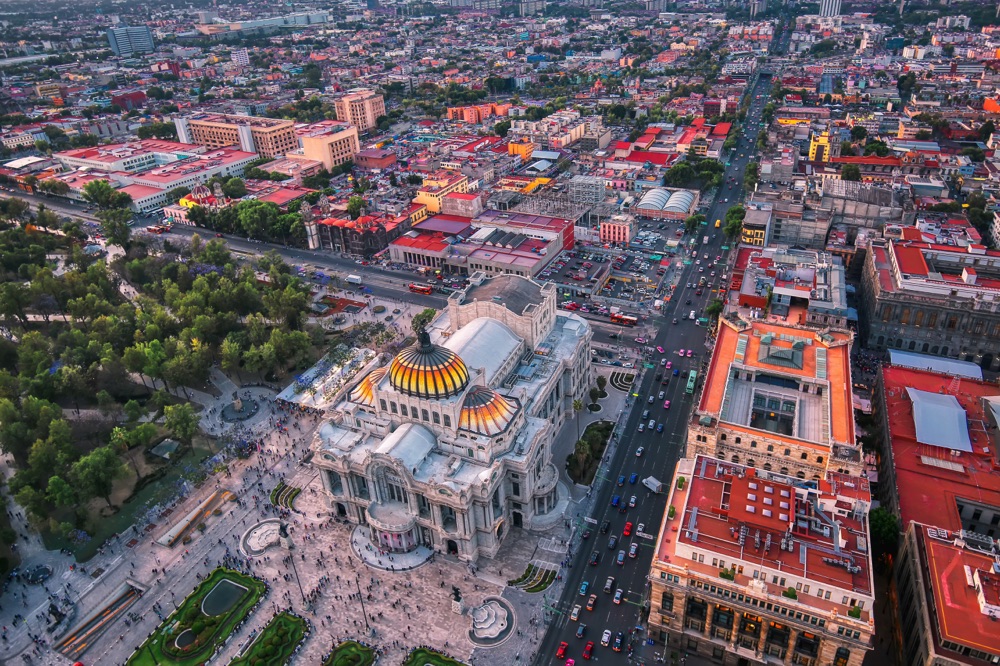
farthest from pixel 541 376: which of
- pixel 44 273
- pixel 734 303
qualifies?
pixel 44 273

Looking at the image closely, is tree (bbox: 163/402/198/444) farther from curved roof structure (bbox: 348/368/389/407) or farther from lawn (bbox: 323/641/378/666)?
lawn (bbox: 323/641/378/666)

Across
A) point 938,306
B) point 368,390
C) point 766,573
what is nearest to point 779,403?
point 766,573

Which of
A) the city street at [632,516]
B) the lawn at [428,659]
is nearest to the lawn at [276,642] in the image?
the lawn at [428,659]

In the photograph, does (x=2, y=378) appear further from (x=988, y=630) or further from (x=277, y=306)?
(x=988, y=630)

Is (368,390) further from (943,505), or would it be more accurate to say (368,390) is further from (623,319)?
(943,505)

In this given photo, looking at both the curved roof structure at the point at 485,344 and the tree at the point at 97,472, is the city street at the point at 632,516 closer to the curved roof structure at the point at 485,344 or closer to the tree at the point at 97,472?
the curved roof structure at the point at 485,344

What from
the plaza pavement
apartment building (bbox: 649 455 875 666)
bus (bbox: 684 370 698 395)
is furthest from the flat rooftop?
bus (bbox: 684 370 698 395)
